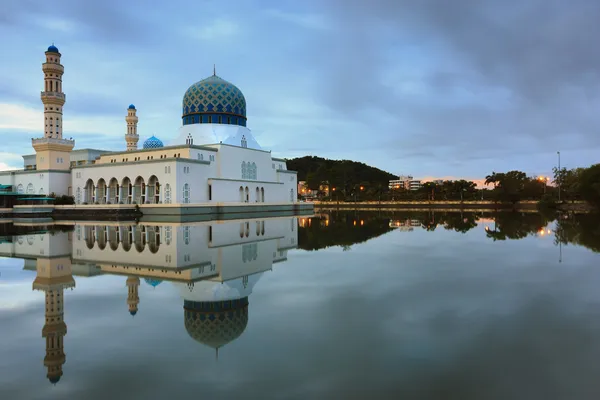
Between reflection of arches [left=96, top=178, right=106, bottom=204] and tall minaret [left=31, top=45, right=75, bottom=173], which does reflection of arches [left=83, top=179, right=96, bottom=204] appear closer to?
reflection of arches [left=96, top=178, right=106, bottom=204]

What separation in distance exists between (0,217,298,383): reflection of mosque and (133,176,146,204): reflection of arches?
2100 centimetres

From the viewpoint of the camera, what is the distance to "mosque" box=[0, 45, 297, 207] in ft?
114

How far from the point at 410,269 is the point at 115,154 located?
37.5m

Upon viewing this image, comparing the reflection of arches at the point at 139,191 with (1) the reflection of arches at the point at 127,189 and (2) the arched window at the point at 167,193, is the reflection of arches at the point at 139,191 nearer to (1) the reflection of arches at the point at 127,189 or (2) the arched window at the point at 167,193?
(1) the reflection of arches at the point at 127,189

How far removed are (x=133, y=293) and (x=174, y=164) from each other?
1074 inches

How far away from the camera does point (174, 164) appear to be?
3306 cm

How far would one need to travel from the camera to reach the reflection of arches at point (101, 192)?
38928 mm

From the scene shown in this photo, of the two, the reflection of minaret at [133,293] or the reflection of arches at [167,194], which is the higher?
the reflection of arches at [167,194]

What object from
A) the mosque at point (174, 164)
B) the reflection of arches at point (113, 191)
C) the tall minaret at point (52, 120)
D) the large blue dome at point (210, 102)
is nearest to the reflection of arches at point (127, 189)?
the mosque at point (174, 164)

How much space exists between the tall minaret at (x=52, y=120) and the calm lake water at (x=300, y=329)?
33.7m

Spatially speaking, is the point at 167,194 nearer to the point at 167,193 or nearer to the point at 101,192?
the point at 167,193

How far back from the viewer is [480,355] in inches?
158

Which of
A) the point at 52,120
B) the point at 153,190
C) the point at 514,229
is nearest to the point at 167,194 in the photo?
the point at 153,190

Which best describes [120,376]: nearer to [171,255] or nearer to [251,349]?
[251,349]
